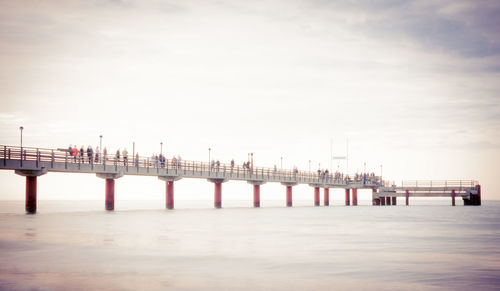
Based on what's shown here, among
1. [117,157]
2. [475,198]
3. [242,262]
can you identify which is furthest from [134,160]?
[475,198]

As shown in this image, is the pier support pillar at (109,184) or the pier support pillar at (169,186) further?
the pier support pillar at (169,186)

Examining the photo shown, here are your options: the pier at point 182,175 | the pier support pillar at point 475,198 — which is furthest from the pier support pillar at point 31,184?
the pier support pillar at point 475,198

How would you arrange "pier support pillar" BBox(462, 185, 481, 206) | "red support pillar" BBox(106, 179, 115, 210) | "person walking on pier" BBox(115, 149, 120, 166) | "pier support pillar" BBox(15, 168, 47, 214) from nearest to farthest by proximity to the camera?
"pier support pillar" BBox(15, 168, 47, 214)
"person walking on pier" BBox(115, 149, 120, 166)
"red support pillar" BBox(106, 179, 115, 210)
"pier support pillar" BBox(462, 185, 481, 206)

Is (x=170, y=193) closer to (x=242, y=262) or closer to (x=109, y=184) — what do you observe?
(x=109, y=184)

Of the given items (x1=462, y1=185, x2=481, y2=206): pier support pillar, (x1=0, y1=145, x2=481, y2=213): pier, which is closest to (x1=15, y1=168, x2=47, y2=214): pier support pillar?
(x1=0, y1=145, x2=481, y2=213): pier

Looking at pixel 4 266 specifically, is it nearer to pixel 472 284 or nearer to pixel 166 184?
pixel 472 284

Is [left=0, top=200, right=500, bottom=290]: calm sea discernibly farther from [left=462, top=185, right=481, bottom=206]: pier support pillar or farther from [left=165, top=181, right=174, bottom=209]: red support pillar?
[left=462, top=185, right=481, bottom=206]: pier support pillar

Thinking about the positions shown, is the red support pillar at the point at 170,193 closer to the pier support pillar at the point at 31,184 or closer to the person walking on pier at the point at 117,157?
the person walking on pier at the point at 117,157

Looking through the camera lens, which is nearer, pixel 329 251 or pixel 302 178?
pixel 329 251

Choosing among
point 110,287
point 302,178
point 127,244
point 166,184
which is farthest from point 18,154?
point 302,178

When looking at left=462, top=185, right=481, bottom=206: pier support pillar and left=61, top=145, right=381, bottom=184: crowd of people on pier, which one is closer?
left=61, top=145, right=381, bottom=184: crowd of people on pier

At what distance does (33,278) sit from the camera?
566 inches

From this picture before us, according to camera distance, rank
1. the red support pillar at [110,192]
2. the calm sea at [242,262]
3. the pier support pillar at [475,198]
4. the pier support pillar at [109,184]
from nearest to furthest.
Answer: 1. the calm sea at [242,262]
2. the pier support pillar at [109,184]
3. the red support pillar at [110,192]
4. the pier support pillar at [475,198]

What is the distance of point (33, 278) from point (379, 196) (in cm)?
8672
